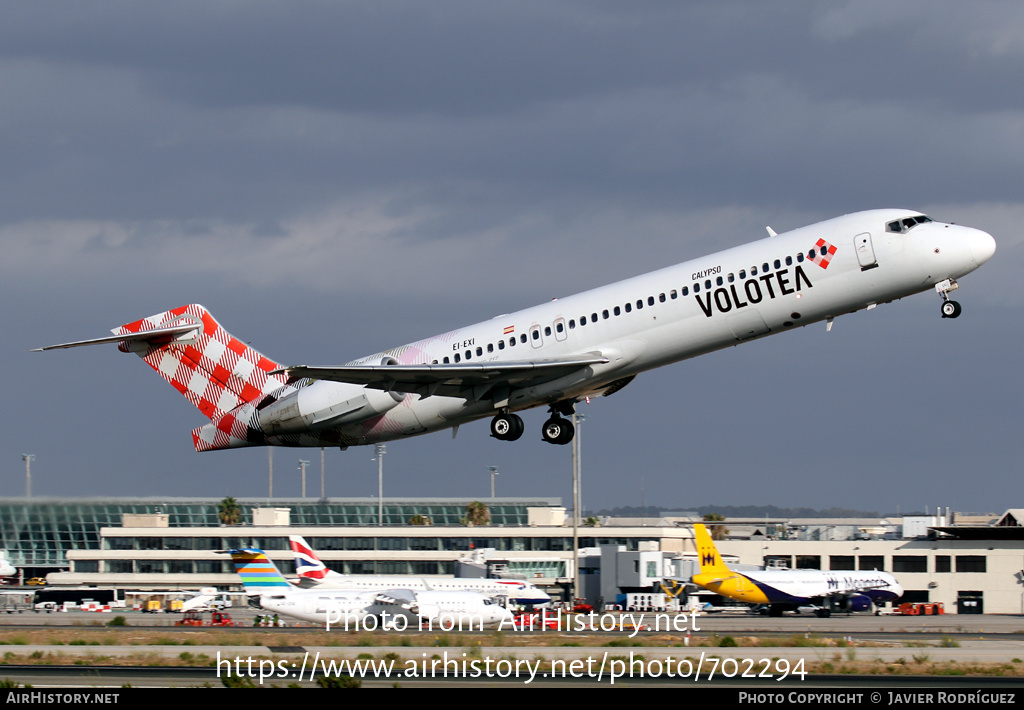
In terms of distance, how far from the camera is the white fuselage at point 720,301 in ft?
113

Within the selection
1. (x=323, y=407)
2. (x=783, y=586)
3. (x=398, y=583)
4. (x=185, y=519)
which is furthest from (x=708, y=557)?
(x=185, y=519)

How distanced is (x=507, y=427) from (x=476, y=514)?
7970 cm

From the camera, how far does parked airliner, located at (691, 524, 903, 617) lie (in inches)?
2489

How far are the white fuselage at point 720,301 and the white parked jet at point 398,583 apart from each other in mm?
22856

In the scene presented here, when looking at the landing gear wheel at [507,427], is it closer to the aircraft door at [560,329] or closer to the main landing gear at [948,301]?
the aircraft door at [560,329]

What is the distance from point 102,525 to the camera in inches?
3374

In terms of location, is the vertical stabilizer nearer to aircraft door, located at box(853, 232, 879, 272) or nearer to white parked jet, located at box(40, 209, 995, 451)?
white parked jet, located at box(40, 209, 995, 451)

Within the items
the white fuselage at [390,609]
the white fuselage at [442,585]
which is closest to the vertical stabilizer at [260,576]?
the white fuselage at [390,609]

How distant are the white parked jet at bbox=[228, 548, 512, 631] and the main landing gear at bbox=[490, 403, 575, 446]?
12.4 metres

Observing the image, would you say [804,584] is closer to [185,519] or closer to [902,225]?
[902,225]
